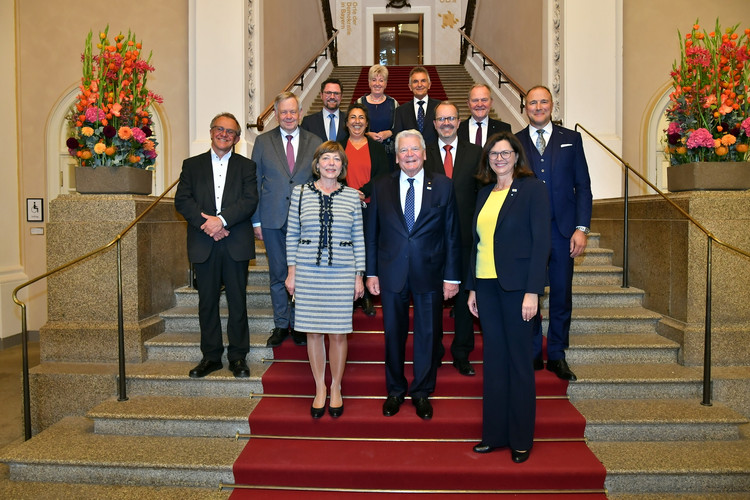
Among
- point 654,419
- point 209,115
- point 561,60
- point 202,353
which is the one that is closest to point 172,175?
point 209,115

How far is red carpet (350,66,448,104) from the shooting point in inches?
444

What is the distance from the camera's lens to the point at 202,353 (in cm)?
407

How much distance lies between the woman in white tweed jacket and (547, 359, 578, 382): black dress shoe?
5.08 feet

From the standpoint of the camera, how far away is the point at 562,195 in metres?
3.67

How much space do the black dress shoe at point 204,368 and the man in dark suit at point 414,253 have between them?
4.39ft

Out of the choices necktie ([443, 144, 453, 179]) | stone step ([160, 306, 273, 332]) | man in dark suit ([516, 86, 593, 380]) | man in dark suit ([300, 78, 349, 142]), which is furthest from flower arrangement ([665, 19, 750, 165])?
stone step ([160, 306, 273, 332])

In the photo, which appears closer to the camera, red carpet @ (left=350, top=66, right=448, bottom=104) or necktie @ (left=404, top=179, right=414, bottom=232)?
necktie @ (left=404, top=179, right=414, bottom=232)

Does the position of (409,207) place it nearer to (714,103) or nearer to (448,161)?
(448,161)

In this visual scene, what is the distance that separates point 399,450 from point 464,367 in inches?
33.5

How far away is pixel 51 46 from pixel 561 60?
270 inches

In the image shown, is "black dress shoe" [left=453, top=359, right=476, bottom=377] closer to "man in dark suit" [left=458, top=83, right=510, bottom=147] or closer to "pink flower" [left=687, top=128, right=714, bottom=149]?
"man in dark suit" [left=458, top=83, right=510, bottom=147]

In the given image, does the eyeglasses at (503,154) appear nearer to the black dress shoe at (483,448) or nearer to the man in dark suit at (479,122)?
the man in dark suit at (479,122)

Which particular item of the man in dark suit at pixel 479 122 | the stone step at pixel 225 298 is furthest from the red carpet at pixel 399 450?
the man in dark suit at pixel 479 122

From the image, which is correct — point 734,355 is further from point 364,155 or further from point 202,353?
point 202,353
